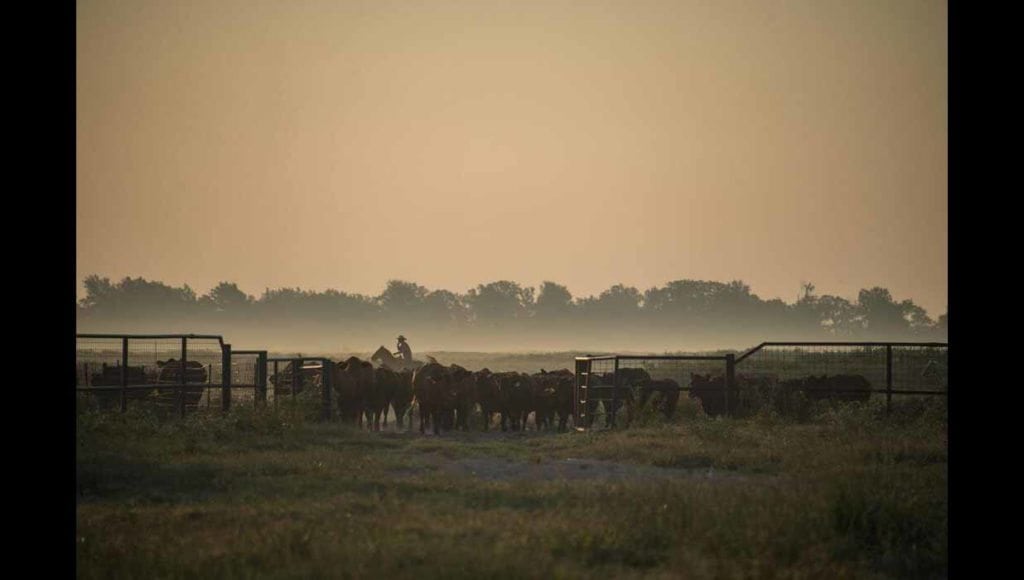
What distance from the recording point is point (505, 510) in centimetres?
1408

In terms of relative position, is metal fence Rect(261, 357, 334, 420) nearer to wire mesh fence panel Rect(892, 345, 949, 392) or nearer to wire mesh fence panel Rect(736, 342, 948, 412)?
wire mesh fence panel Rect(736, 342, 948, 412)

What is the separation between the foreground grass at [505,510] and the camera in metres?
11.7

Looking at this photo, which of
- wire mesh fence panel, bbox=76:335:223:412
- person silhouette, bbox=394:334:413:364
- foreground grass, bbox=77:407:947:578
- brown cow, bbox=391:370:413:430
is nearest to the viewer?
foreground grass, bbox=77:407:947:578

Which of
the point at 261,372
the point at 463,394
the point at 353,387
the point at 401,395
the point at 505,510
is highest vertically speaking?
the point at 261,372

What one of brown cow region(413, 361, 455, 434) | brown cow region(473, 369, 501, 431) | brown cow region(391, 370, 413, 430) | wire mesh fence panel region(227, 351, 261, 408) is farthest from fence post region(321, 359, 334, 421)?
brown cow region(473, 369, 501, 431)

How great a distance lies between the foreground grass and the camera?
38.4 ft

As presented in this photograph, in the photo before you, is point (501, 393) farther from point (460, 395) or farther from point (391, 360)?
point (391, 360)

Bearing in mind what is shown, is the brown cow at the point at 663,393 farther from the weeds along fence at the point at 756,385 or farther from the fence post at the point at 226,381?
the fence post at the point at 226,381

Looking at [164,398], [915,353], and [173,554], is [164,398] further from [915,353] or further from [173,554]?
[915,353]

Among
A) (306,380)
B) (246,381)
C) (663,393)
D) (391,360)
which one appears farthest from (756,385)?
(391,360)

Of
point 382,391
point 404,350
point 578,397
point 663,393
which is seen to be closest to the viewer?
point 578,397

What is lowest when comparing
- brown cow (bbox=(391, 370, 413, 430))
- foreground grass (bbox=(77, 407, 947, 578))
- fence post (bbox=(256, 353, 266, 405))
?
foreground grass (bbox=(77, 407, 947, 578))
